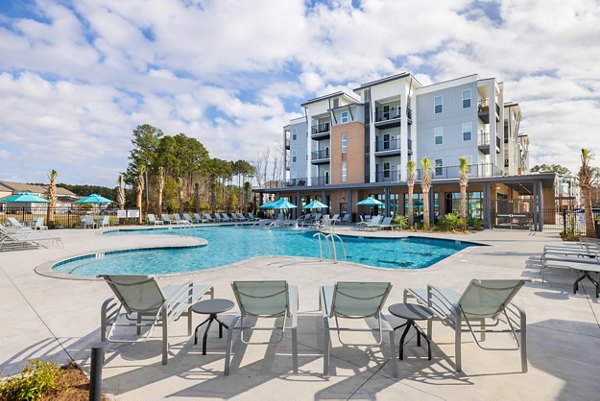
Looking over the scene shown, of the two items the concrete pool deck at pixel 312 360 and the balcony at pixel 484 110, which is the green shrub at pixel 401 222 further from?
the concrete pool deck at pixel 312 360

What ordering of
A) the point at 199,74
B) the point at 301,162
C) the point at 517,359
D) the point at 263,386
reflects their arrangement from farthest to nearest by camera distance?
1. the point at 301,162
2. the point at 199,74
3. the point at 517,359
4. the point at 263,386

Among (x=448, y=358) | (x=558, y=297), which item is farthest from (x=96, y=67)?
(x=558, y=297)

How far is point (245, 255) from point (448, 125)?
844 inches

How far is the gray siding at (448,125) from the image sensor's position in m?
23.9

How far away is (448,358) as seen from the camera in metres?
3.18

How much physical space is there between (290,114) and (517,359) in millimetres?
36981

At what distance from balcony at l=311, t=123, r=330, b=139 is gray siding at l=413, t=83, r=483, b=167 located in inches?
348

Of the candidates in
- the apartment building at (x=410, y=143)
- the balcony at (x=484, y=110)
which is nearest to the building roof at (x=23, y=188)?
the apartment building at (x=410, y=143)

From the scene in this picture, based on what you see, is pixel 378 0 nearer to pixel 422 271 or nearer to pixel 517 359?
pixel 422 271

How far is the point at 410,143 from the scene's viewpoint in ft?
87.9

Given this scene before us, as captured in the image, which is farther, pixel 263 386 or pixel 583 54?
pixel 583 54

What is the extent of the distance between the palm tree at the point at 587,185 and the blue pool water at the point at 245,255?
4930mm

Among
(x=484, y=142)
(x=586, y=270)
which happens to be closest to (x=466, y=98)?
(x=484, y=142)

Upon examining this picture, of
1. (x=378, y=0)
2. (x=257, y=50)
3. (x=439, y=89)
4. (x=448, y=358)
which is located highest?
(x=439, y=89)
